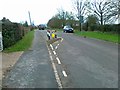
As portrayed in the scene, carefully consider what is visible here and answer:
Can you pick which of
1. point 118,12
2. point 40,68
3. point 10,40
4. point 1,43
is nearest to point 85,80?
point 40,68

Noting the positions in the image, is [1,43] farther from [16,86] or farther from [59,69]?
[16,86]

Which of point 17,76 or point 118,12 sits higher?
point 118,12

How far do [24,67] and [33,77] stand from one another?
262cm

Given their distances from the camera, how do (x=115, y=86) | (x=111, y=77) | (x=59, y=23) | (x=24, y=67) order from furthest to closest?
(x=59, y=23), (x=24, y=67), (x=111, y=77), (x=115, y=86)

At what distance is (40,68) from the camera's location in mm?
12086

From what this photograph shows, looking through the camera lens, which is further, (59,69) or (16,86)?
(59,69)

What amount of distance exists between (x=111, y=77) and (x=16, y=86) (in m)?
3.19

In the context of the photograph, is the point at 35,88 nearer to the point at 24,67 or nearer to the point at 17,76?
the point at 17,76

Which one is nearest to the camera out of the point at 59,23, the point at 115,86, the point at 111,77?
the point at 115,86

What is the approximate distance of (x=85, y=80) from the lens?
897 centimetres

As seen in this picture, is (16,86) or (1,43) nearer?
(16,86)

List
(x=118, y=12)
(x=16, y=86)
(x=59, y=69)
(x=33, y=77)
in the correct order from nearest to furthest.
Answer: (x=16, y=86) → (x=33, y=77) → (x=59, y=69) → (x=118, y=12)

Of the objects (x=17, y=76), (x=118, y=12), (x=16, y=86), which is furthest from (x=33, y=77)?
(x=118, y=12)

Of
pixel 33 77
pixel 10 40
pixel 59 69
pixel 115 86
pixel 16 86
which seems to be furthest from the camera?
pixel 10 40
